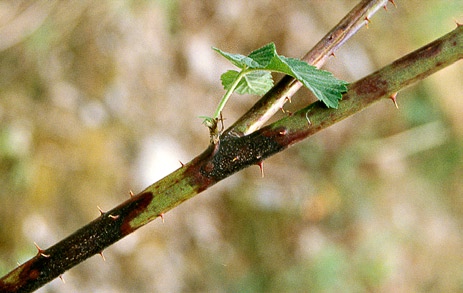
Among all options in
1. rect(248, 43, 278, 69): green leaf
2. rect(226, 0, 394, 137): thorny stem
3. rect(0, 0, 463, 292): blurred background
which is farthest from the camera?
rect(0, 0, 463, 292): blurred background

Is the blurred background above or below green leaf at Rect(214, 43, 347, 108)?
above

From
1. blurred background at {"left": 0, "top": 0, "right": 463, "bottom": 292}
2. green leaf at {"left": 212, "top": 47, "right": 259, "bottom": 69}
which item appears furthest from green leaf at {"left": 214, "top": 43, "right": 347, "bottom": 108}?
blurred background at {"left": 0, "top": 0, "right": 463, "bottom": 292}

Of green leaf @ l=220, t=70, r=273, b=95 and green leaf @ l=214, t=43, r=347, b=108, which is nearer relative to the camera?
green leaf @ l=214, t=43, r=347, b=108

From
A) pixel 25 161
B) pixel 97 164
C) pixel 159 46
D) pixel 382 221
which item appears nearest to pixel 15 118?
pixel 25 161

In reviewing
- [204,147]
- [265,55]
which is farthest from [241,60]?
[204,147]

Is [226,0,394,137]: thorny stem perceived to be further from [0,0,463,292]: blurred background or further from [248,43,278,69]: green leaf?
[0,0,463,292]: blurred background

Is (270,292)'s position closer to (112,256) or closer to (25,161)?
(112,256)

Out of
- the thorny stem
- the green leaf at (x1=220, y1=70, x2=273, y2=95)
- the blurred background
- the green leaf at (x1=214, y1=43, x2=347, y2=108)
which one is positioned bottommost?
the green leaf at (x1=214, y1=43, x2=347, y2=108)

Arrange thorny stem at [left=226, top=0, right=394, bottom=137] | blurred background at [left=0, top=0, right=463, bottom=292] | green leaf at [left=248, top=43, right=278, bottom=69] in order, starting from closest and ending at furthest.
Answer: green leaf at [left=248, top=43, right=278, bottom=69] → thorny stem at [left=226, top=0, right=394, bottom=137] → blurred background at [left=0, top=0, right=463, bottom=292]

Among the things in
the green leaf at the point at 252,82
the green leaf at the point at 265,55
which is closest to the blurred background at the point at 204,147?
the green leaf at the point at 252,82
